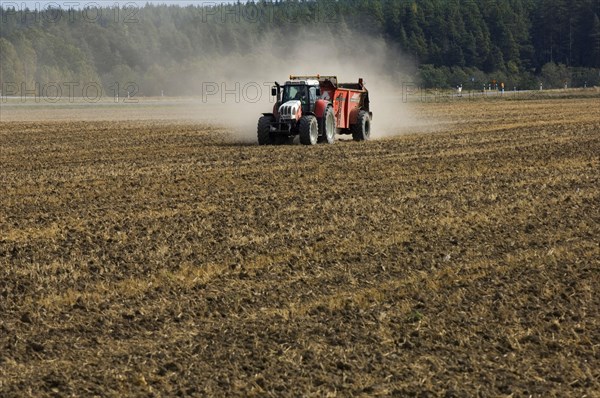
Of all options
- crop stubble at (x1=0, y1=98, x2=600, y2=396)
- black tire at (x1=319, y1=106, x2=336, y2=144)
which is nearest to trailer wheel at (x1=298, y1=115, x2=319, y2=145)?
black tire at (x1=319, y1=106, x2=336, y2=144)

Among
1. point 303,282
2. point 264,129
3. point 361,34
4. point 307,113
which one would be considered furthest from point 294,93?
point 361,34

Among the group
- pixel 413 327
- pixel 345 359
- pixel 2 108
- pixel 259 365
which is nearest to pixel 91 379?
pixel 259 365

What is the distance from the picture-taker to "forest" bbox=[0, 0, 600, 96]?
10725 centimetres

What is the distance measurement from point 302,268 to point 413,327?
7.09ft

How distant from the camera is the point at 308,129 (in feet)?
72.7

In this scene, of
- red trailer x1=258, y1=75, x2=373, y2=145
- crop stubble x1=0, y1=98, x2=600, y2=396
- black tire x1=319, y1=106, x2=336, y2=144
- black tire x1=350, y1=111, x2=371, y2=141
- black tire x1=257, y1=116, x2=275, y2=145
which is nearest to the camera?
crop stubble x1=0, y1=98, x2=600, y2=396

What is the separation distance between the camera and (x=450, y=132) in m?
28.0

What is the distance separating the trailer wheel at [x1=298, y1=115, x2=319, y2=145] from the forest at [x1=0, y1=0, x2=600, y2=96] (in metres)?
80.8

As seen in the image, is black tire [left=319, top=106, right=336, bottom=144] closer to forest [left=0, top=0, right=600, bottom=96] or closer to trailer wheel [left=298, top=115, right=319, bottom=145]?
trailer wheel [left=298, top=115, right=319, bottom=145]

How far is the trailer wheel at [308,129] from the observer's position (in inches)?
872

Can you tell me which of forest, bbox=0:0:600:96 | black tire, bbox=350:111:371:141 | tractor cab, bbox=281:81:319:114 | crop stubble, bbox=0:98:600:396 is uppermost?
forest, bbox=0:0:600:96

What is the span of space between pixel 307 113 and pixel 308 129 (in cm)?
72

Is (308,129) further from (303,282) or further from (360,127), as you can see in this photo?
(303,282)

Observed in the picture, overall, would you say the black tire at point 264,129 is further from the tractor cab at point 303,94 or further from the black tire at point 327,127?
the black tire at point 327,127
